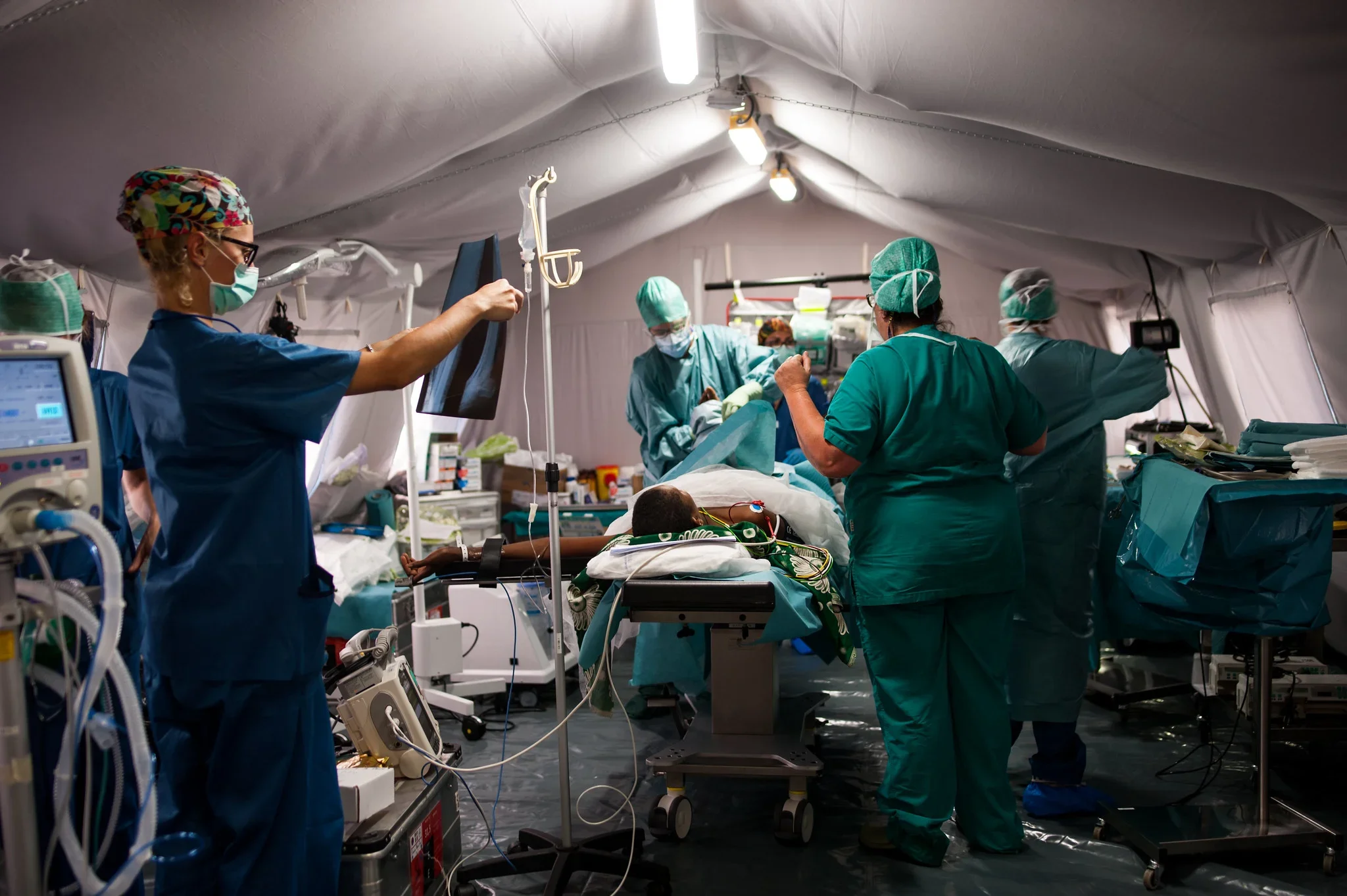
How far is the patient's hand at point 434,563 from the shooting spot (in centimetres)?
254

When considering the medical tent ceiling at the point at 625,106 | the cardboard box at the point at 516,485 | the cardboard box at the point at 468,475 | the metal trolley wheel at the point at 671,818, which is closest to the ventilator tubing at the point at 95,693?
the medical tent ceiling at the point at 625,106

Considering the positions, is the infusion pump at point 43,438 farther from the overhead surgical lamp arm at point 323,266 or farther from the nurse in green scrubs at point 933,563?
the overhead surgical lamp arm at point 323,266

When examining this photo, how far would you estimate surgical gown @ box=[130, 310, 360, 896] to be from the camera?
5.24 ft

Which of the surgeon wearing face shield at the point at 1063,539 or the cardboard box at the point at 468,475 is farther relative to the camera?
the cardboard box at the point at 468,475

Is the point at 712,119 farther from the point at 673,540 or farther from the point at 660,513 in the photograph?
the point at 673,540

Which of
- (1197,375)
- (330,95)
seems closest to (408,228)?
(330,95)

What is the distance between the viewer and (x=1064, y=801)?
280 cm

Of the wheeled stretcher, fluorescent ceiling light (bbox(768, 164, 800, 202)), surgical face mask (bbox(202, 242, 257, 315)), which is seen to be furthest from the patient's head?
fluorescent ceiling light (bbox(768, 164, 800, 202))

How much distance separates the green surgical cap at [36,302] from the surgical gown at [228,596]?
1092 millimetres

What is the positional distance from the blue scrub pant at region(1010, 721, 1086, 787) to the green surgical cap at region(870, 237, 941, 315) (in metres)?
1.40

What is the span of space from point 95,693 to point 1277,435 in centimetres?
311

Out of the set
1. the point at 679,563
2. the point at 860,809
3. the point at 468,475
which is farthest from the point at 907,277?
the point at 468,475

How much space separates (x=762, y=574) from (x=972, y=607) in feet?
2.10

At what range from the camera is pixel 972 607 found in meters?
2.48
